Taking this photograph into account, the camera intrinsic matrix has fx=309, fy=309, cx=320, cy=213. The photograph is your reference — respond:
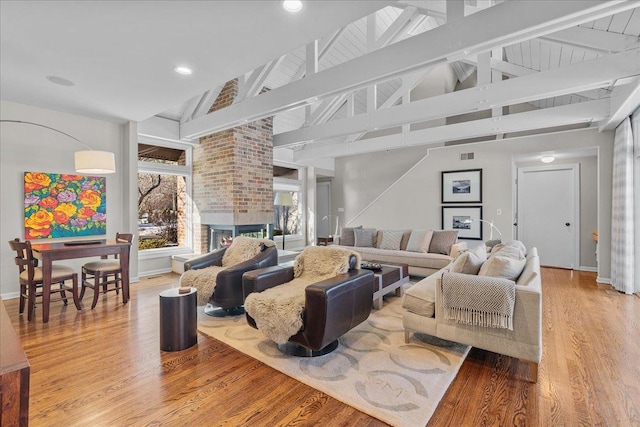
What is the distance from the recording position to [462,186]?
654 centimetres

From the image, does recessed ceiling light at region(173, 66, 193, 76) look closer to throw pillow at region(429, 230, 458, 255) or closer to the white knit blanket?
the white knit blanket

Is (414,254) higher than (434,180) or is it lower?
lower

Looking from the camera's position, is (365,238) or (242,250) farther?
(365,238)

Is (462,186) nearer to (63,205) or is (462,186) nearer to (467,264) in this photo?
(467,264)

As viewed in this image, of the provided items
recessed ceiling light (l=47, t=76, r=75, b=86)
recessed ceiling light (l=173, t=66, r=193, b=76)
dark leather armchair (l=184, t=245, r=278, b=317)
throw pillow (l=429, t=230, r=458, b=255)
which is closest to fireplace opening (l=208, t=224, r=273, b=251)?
dark leather armchair (l=184, t=245, r=278, b=317)

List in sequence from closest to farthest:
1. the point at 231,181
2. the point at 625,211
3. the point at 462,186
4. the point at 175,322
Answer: the point at 175,322 → the point at 625,211 → the point at 231,181 → the point at 462,186

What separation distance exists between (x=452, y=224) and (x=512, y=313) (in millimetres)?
4756

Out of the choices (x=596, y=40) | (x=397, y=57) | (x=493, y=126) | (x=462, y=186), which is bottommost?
(x=462, y=186)

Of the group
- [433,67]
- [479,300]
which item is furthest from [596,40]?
[479,300]

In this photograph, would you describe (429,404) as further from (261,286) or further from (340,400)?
(261,286)

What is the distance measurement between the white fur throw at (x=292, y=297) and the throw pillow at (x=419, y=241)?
2704 mm

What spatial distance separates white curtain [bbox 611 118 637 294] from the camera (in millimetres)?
4367

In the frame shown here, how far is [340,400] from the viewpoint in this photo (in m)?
1.97

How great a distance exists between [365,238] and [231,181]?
273cm
